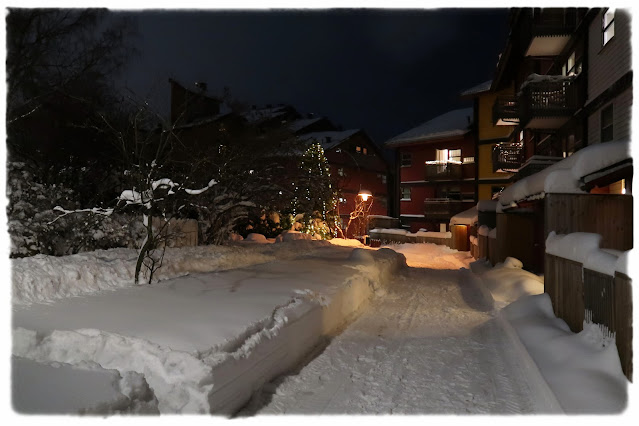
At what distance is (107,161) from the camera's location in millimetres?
17609

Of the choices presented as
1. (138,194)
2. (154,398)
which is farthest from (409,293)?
(154,398)

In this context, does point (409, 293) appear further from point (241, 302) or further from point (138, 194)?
point (138, 194)

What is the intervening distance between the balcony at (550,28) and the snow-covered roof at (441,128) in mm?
16718

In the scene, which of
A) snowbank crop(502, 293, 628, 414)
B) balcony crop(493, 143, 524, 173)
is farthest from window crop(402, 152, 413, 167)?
snowbank crop(502, 293, 628, 414)

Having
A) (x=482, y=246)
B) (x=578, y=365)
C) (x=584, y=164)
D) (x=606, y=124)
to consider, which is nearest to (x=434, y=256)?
(x=482, y=246)

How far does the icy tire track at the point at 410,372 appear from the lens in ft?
16.6

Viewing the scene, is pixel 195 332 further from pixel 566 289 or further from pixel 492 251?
pixel 492 251

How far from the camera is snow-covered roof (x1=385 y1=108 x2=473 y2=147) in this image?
37.5 m

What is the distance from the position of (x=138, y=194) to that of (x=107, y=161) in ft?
31.0

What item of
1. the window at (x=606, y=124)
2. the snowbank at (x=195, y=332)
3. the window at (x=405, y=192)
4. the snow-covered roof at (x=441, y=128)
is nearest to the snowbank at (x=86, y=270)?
the snowbank at (x=195, y=332)

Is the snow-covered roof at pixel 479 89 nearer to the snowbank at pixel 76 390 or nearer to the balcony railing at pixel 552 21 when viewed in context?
the balcony railing at pixel 552 21

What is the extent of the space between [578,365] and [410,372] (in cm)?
194

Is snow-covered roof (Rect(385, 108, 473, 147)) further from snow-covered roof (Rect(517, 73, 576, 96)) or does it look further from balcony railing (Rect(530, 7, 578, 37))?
snow-covered roof (Rect(517, 73, 576, 96))

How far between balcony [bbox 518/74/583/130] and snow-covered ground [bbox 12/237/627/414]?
32.7 feet
